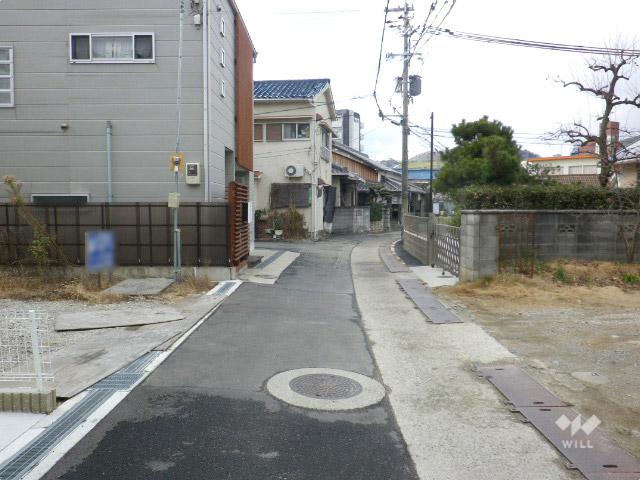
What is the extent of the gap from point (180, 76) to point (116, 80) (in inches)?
63.1

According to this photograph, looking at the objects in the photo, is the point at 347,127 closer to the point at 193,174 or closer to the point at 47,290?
the point at 193,174

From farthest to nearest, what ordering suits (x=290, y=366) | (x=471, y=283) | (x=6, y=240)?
(x=6, y=240), (x=471, y=283), (x=290, y=366)

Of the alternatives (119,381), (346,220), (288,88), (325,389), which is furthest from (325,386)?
(346,220)

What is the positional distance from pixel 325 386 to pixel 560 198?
8457 mm

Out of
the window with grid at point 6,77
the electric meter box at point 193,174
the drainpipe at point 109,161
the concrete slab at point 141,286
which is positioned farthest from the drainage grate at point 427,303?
the window with grid at point 6,77

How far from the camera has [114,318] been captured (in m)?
8.30

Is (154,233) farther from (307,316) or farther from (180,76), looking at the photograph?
(307,316)

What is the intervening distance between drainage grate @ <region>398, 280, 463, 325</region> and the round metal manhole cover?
10.2ft

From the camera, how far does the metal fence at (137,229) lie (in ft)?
40.1

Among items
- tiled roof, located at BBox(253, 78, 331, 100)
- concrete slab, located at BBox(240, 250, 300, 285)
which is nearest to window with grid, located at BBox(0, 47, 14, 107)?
concrete slab, located at BBox(240, 250, 300, 285)

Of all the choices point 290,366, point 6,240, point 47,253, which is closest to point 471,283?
point 290,366

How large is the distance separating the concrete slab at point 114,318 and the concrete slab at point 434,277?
20.1 ft

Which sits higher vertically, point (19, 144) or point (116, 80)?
point (116, 80)

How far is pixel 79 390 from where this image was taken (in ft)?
16.9
